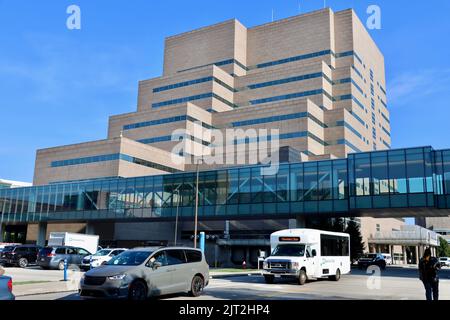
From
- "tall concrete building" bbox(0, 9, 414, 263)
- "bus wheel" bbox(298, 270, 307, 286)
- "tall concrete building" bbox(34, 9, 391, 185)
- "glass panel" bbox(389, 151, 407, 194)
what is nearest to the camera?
"bus wheel" bbox(298, 270, 307, 286)

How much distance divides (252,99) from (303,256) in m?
83.7

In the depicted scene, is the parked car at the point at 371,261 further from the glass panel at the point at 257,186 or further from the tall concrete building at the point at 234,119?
the glass panel at the point at 257,186

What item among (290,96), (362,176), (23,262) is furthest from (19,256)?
(290,96)

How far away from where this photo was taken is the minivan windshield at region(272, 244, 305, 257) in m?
23.7

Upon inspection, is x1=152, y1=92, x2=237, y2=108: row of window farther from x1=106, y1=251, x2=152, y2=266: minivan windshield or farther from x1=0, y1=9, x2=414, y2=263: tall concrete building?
x1=106, y1=251, x2=152, y2=266: minivan windshield

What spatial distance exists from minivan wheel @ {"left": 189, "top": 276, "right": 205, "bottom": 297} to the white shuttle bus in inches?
314

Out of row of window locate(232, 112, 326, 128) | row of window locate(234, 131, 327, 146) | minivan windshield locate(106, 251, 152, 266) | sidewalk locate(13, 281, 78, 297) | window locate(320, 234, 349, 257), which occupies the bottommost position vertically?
sidewalk locate(13, 281, 78, 297)

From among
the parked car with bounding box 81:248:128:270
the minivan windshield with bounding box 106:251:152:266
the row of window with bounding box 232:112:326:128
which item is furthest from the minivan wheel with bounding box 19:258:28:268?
the row of window with bounding box 232:112:326:128

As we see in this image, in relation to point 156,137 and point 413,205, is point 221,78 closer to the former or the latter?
point 156,137

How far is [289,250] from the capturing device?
24000mm

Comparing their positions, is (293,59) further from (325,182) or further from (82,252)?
(82,252)

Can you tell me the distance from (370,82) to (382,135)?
15885 mm

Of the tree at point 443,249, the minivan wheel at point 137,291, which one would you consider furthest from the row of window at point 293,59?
the minivan wheel at point 137,291

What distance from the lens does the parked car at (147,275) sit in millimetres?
12586
